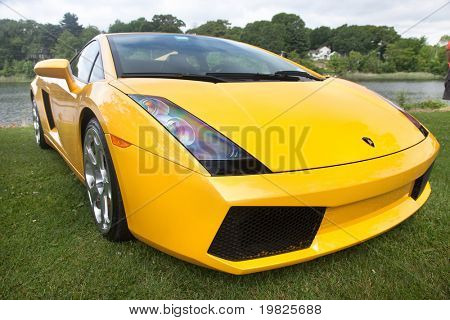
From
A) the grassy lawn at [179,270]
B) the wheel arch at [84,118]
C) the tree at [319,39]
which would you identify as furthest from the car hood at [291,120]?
the tree at [319,39]

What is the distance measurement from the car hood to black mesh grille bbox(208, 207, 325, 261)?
0.60ft

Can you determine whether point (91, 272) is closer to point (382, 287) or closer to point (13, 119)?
point (382, 287)

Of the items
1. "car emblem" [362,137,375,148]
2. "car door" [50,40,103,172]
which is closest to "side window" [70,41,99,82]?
"car door" [50,40,103,172]

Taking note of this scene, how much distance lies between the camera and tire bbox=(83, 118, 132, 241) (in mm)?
1694

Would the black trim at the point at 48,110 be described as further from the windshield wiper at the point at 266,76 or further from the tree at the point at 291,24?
the tree at the point at 291,24

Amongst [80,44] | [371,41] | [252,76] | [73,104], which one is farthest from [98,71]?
[371,41]

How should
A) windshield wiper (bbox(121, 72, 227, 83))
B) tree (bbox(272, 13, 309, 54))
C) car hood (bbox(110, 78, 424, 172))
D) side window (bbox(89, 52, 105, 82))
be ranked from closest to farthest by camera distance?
car hood (bbox(110, 78, 424, 172)), windshield wiper (bbox(121, 72, 227, 83)), side window (bbox(89, 52, 105, 82)), tree (bbox(272, 13, 309, 54))

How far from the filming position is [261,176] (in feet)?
4.38

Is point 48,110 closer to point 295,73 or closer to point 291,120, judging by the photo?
point 295,73

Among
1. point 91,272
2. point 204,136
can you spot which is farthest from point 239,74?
point 91,272

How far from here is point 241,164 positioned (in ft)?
4.48

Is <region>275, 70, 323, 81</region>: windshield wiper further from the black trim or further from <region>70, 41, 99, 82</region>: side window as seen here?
the black trim

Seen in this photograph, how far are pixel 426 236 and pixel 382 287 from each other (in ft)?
1.98

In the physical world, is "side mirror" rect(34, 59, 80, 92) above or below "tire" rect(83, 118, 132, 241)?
above
